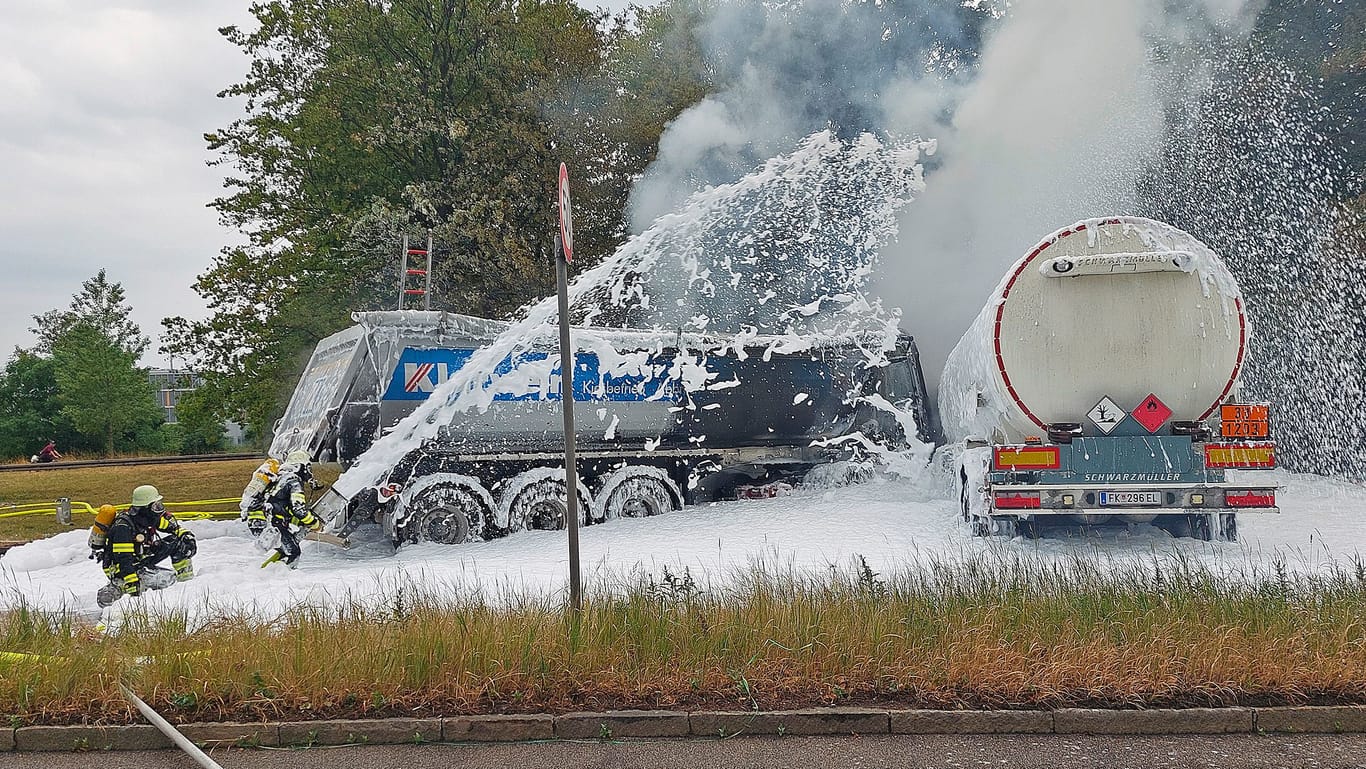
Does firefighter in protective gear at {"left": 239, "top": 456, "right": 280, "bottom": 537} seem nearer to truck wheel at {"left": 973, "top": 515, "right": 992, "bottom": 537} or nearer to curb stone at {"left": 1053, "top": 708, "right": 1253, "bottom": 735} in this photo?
truck wheel at {"left": 973, "top": 515, "right": 992, "bottom": 537}

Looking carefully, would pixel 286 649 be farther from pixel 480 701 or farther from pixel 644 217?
pixel 644 217

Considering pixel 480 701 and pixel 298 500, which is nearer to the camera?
pixel 480 701

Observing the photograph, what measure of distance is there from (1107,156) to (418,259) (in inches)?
419

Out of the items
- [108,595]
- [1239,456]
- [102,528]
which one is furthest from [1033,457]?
[102,528]

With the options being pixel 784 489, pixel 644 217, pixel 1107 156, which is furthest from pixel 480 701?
pixel 644 217

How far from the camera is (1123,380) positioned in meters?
8.41

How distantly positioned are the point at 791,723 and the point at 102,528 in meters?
5.67

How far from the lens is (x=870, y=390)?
40.6ft

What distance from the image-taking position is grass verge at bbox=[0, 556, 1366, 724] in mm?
4715

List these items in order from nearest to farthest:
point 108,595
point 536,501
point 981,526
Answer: point 108,595
point 981,526
point 536,501

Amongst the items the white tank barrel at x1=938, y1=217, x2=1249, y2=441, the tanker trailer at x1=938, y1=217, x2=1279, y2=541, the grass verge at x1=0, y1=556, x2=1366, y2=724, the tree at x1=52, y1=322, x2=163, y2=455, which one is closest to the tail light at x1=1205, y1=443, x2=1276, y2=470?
the tanker trailer at x1=938, y1=217, x2=1279, y2=541

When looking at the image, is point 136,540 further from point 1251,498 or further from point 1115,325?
point 1251,498

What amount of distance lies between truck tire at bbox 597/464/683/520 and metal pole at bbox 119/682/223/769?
628cm

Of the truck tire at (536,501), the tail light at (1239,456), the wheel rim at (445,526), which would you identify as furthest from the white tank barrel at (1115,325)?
the wheel rim at (445,526)
